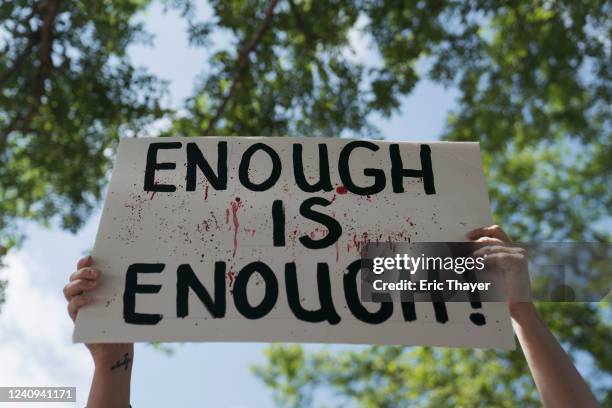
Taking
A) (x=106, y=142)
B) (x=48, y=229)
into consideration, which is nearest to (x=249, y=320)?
(x=106, y=142)

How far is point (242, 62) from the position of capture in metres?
3.83

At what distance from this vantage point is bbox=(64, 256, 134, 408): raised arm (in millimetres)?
1427

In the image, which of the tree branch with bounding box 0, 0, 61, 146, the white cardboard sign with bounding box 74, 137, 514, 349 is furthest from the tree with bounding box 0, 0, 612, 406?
the white cardboard sign with bounding box 74, 137, 514, 349

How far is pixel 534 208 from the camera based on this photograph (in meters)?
7.03

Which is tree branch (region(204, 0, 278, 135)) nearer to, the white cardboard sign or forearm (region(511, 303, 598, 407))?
the white cardboard sign

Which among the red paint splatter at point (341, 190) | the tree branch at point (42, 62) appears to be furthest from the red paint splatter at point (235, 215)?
the tree branch at point (42, 62)

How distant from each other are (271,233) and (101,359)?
62 centimetres

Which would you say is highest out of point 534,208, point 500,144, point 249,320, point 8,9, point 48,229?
point 534,208

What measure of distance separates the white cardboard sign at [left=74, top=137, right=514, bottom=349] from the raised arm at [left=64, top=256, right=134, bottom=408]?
0.12 ft

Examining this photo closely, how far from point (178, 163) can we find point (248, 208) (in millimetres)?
285

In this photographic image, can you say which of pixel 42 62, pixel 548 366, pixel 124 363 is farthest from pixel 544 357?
pixel 42 62

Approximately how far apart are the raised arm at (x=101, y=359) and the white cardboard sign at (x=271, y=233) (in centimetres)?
4

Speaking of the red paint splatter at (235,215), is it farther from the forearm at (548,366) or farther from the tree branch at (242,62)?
the tree branch at (242,62)

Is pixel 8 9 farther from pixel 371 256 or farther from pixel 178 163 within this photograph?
pixel 371 256
